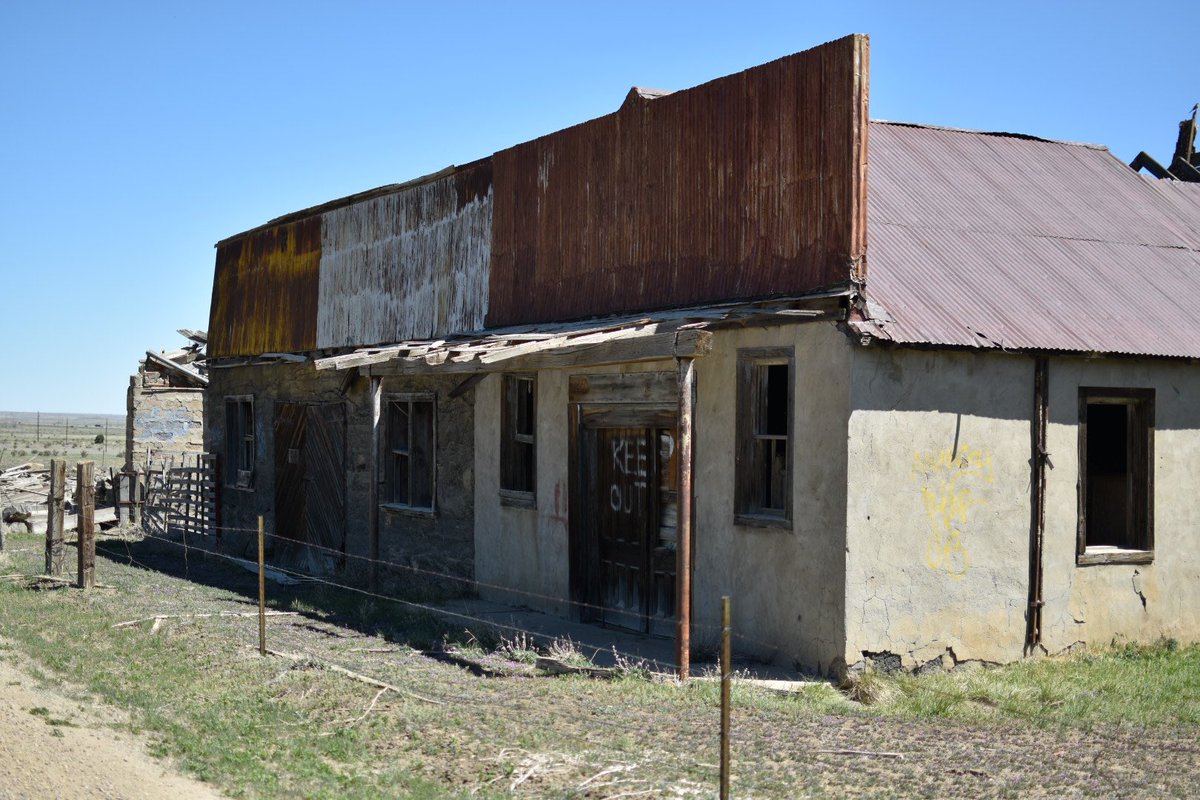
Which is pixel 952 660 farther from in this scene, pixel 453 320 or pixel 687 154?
pixel 453 320

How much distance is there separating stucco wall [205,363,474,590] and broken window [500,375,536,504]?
0.83m

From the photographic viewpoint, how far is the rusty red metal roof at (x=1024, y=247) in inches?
440

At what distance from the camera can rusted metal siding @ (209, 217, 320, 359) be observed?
2192 cm

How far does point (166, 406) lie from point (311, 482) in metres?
9.24

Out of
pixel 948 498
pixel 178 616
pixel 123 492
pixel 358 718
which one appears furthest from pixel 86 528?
pixel 948 498

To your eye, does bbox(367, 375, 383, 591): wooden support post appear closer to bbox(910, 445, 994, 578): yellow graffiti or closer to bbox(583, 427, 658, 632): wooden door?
bbox(583, 427, 658, 632): wooden door

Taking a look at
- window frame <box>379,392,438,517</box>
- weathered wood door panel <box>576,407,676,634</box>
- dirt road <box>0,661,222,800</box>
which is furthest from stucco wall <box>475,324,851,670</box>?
dirt road <box>0,661,222,800</box>

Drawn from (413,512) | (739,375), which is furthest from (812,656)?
(413,512)

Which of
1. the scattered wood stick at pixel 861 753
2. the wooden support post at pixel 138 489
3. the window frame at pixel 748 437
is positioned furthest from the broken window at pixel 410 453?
the scattered wood stick at pixel 861 753

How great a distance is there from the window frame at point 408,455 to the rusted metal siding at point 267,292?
4.09m

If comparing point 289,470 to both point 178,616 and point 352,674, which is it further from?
point 352,674

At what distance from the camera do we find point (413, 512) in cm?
1719

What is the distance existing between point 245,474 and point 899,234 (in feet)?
44.9

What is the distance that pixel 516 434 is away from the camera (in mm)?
15289
